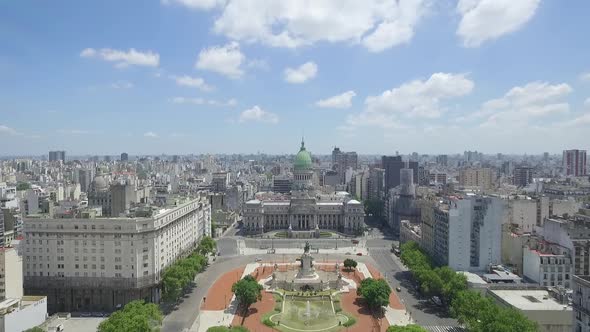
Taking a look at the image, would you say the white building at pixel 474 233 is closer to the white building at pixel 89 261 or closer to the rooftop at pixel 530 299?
the rooftop at pixel 530 299

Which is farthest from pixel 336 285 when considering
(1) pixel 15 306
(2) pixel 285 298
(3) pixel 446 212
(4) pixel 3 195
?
(4) pixel 3 195


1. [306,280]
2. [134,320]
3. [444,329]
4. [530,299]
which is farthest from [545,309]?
[134,320]

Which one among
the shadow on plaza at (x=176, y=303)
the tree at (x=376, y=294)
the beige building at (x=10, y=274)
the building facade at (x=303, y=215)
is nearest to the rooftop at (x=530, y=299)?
the tree at (x=376, y=294)

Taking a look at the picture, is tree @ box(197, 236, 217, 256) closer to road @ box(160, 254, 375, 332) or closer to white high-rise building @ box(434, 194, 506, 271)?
road @ box(160, 254, 375, 332)

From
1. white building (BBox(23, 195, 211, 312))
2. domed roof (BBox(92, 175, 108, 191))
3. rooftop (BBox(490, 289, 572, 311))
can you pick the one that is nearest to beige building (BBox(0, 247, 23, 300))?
white building (BBox(23, 195, 211, 312))

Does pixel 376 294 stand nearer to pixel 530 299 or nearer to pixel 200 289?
pixel 530 299

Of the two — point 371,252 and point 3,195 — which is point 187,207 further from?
point 3,195
